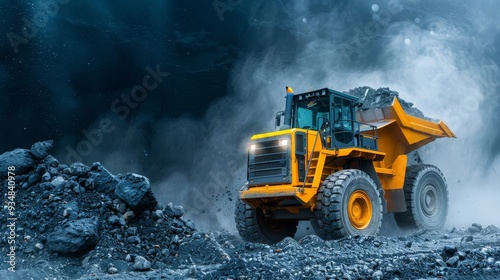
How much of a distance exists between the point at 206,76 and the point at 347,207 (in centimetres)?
1078

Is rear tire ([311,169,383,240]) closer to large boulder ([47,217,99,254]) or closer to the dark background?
large boulder ([47,217,99,254])

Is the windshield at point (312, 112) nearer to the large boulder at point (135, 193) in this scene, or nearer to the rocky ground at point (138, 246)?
the rocky ground at point (138, 246)

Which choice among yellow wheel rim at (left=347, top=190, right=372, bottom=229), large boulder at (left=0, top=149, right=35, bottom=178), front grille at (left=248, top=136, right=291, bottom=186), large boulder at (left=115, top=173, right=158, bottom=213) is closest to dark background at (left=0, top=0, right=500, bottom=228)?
front grille at (left=248, top=136, right=291, bottom=186)

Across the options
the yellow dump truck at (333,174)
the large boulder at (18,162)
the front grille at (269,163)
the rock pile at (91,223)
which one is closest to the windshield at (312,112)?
the yellow dump truck at (333,174)

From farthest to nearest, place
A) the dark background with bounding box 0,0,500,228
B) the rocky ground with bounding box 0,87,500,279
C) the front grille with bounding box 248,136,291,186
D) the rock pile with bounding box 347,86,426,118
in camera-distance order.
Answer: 1. the dark background with bounding box 0,0,500,228
2. the rock pile with bounding box 347,86,426,118
3. the front grille with bounding box 248,136,291,186
4. the rocky ground with bounding box 0,87,500,279

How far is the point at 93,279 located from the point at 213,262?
1.69m

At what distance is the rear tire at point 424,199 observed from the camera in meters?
8.75

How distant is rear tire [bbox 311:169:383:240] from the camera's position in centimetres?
662

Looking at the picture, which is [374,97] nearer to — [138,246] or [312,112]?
[312,112]

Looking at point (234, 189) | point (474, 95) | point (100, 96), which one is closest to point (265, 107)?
point (234, 189)

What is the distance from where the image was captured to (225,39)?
690 inches

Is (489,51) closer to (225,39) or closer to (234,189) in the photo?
(225,39)

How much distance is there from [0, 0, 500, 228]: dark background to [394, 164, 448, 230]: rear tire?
109 inches

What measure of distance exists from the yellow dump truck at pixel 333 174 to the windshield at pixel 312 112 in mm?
16
